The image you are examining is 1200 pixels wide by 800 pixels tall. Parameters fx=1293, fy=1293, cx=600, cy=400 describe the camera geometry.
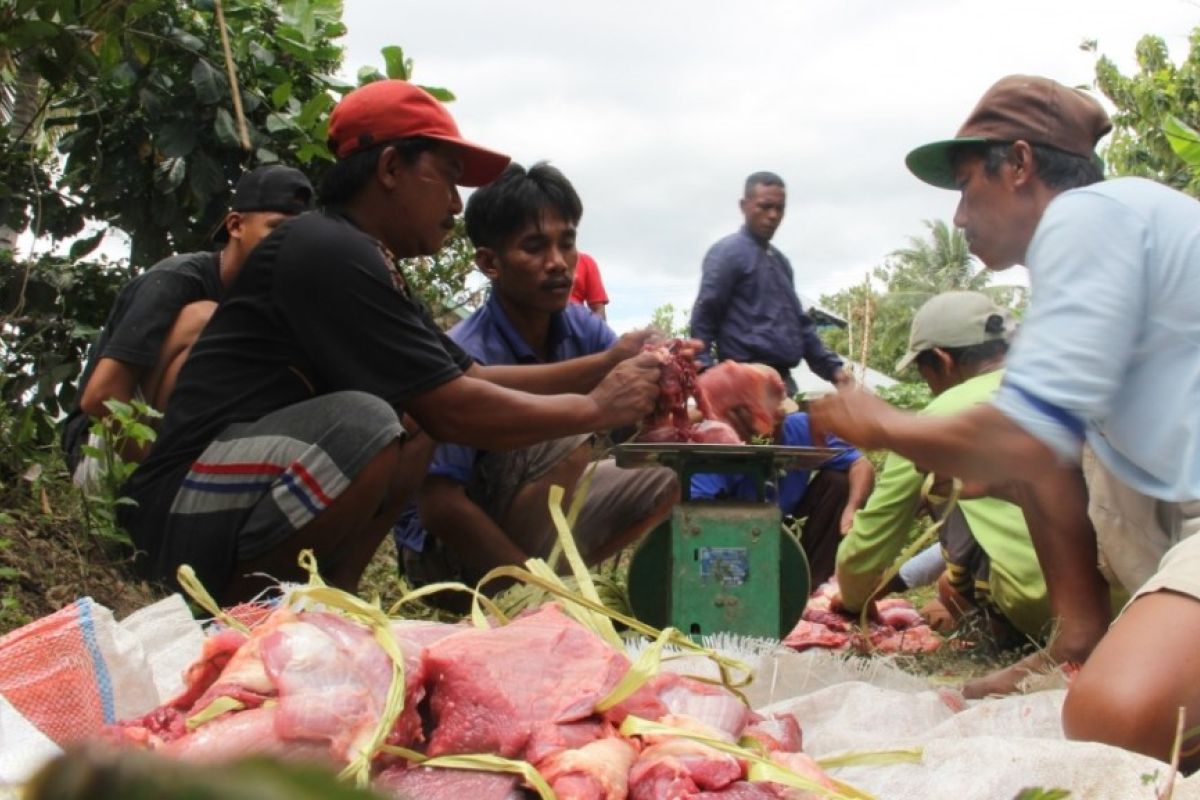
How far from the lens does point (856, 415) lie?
8.71 feet

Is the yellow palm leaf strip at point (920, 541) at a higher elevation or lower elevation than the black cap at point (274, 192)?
lower

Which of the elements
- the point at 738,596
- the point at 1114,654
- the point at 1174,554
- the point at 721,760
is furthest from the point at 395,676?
the point at 738,596

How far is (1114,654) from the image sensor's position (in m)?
2.19

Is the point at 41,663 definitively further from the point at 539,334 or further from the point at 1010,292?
the point at 1010,292

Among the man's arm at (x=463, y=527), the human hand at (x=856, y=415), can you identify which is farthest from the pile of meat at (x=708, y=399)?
the human hand at (x=856, y=415)

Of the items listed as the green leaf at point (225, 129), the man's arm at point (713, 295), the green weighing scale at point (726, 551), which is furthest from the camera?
the man's arm at point (713, 295)

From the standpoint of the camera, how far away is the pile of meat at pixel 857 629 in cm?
457

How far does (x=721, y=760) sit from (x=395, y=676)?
0.45 meters

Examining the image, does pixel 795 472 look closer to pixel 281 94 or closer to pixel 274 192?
pixel 274 192

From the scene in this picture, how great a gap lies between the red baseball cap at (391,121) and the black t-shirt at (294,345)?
36 centimetres

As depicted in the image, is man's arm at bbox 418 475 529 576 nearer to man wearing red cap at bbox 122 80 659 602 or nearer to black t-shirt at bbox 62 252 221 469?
man wearing red cap at bbox 122 80 659 602

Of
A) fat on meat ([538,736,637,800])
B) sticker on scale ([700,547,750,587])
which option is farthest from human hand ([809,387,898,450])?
fat on meat ([538,736,637,800])

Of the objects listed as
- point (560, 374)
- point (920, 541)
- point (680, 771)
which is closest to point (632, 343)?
point (560, 374)

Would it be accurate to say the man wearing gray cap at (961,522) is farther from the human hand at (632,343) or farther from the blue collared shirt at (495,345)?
the blue collared shirt at (495,345)
